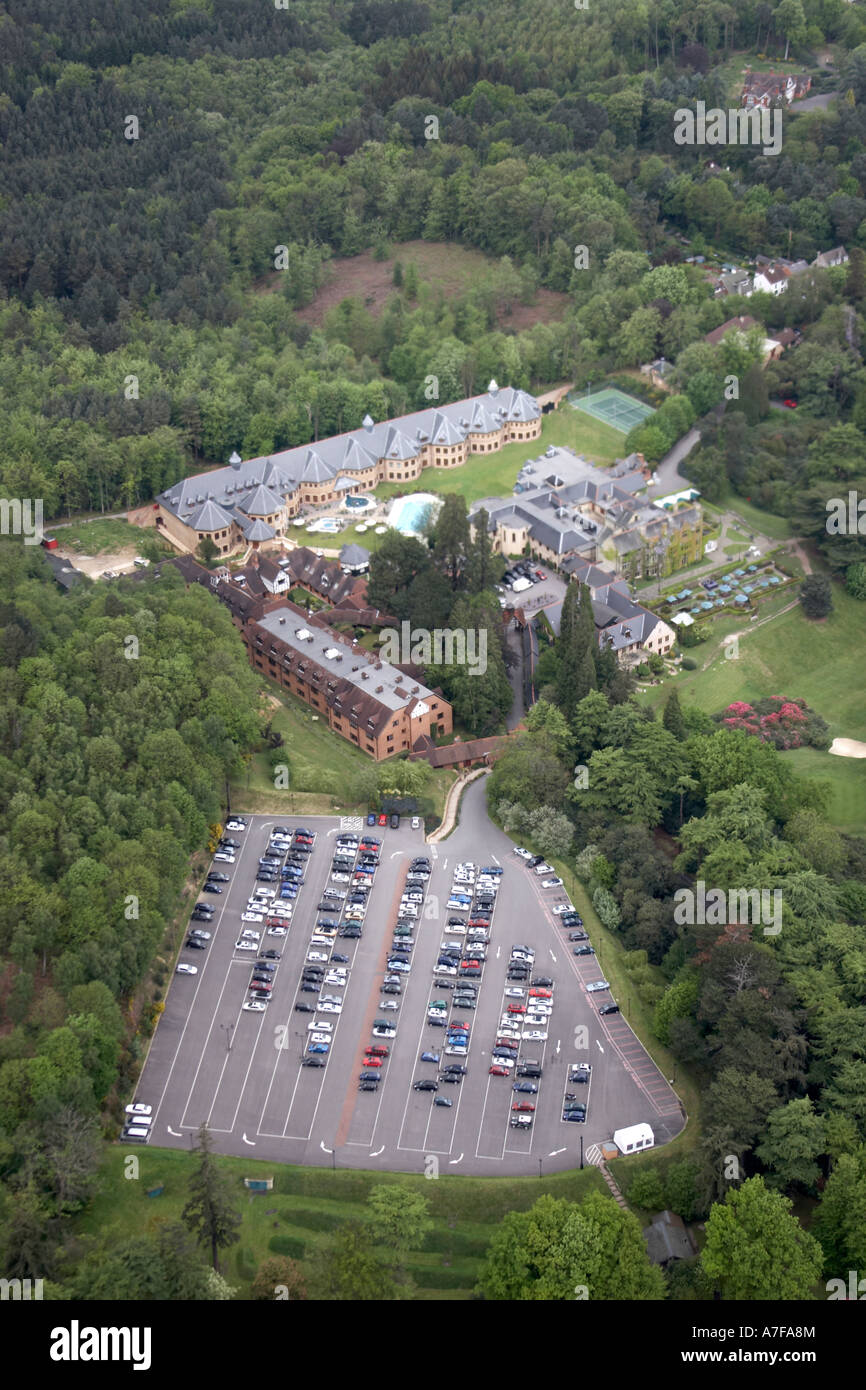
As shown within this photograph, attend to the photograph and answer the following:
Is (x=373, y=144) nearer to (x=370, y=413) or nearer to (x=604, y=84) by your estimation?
(x=604, y=84)

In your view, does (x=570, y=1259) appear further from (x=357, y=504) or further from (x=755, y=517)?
(x=755, y=517)

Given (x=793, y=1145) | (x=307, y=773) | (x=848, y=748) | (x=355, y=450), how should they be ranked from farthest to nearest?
(x=355, y=450) < (x=848, y=748) < (x=307, y=773) < (x=793, y=1145)

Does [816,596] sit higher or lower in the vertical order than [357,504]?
higher

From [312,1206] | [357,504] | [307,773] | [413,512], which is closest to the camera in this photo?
[312,1206]

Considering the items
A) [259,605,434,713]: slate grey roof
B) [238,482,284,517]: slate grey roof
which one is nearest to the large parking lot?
[259,605,434,713]: slate grey roof

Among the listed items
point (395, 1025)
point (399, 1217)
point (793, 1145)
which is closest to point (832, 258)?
point (395, 1025)

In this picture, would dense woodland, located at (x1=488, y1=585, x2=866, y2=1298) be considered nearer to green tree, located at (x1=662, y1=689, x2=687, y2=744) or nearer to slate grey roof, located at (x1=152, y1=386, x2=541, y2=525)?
green tree, located at (x1=662, y1=689, x2=687, y2=744)

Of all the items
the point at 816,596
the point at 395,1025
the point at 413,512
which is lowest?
the point at 395,1025
